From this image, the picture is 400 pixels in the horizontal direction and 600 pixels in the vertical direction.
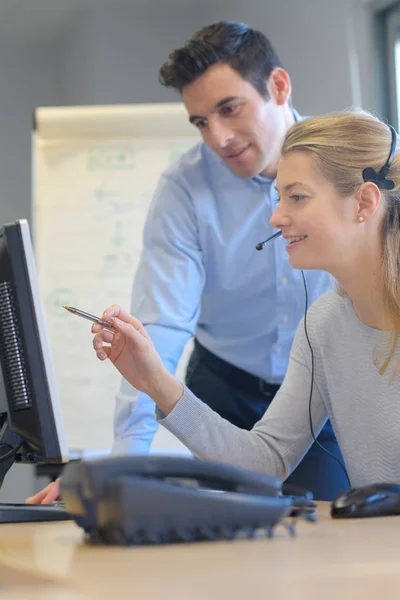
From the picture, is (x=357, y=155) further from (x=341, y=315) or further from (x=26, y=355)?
(x=26, y=355)

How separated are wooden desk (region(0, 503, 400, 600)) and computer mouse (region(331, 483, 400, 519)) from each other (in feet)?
0.64

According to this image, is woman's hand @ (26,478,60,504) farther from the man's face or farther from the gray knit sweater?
the man's face

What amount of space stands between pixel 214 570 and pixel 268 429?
0.94 metres

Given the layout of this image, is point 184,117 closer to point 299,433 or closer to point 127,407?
point 127,407

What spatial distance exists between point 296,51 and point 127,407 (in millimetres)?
2514

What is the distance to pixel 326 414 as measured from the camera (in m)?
1.58

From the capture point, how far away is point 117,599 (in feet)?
1.66

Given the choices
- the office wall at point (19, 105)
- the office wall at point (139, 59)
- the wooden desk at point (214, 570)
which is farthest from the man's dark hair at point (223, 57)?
the office wall at point (19, 105)

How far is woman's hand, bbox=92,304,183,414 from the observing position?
4.38ft

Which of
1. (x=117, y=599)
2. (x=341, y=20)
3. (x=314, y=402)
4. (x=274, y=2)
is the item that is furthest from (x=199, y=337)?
(x=274, y=2)

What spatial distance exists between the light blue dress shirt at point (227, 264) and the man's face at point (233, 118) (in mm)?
99

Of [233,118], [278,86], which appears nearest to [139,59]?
[278,86]

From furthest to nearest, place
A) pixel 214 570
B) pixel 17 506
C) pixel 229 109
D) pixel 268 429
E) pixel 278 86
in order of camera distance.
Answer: pixel 278 86 < pixel 229 109 < pixel 268 429 < pixel 17 506 < pixel 214 570

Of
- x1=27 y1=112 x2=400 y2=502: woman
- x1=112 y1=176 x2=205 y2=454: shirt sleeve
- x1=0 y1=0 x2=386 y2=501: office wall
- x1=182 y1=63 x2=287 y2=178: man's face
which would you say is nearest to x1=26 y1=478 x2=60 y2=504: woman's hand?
x1=27 y1=112 x2=400 y2=502: woman
